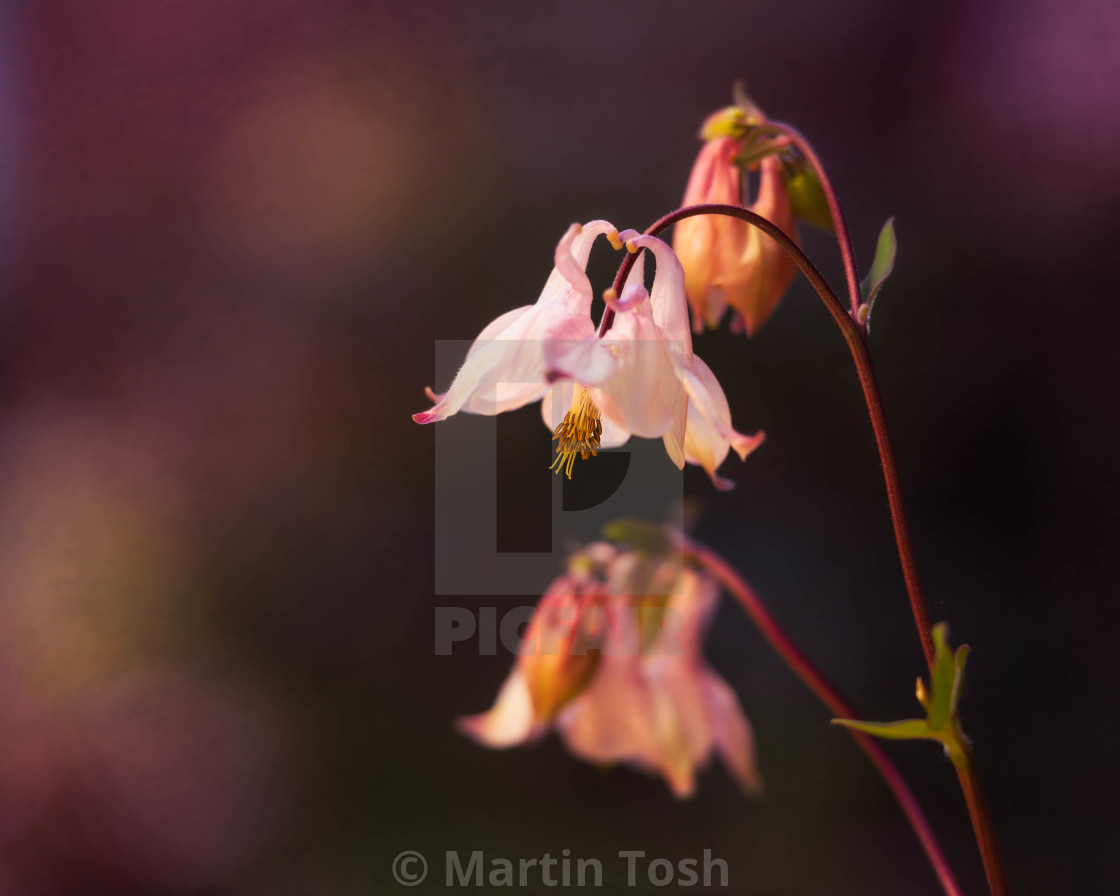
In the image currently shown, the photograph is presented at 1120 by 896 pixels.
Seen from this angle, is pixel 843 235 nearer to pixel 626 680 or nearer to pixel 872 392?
pixel 872 392

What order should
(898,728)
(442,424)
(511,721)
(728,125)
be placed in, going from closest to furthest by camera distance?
1. (898,728)
2. (728,125)
3. (511,721)
4. (442,424)

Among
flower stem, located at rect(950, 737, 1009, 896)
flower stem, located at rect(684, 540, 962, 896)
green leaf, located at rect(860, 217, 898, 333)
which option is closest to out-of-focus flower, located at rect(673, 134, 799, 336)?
green leaf, located at rect(860, 217, 898, 333)


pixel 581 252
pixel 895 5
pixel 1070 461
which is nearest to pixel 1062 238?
pixel 1070 461

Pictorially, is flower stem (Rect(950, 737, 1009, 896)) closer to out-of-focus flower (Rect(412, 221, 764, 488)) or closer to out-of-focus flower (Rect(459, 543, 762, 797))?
out-of-focus flower (Rect(412, 221, 764, 488))

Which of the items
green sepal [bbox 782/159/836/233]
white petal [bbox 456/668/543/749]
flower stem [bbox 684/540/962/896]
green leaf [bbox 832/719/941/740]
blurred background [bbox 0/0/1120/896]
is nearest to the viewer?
green leaf [bbox 832/719/941/740]

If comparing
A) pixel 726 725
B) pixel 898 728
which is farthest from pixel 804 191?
pixel 726 725

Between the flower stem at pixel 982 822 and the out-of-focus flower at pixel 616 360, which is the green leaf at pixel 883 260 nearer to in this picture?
the out-of-focus flower at pixel 616 360

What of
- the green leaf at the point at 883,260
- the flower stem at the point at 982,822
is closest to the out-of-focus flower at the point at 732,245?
the green leaf at the point at 883,260

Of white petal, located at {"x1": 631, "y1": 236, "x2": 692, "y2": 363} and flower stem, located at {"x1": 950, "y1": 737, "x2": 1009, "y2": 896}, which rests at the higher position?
white petal, located at {"x1": 631, "y1": 236, "x2": 692, "y2": 363}
